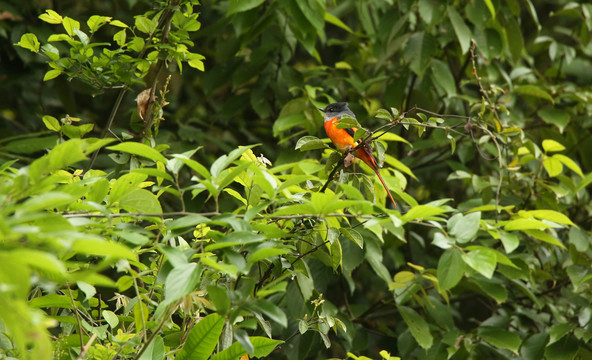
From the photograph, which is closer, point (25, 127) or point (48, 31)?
point (48, 31)

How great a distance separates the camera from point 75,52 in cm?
204

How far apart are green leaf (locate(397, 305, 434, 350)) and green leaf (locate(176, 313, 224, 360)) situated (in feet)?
5.02

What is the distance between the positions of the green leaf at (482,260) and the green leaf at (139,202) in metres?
0.80

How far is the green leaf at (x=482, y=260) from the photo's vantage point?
143 centimetres

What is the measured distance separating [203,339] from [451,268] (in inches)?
26.7

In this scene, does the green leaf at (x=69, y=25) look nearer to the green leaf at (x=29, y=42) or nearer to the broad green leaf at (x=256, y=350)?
the green leaf at (x=29, y=42)

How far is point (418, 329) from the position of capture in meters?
2.88

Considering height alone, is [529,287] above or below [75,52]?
below

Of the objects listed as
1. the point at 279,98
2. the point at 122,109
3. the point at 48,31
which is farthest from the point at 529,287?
the point at 48,31

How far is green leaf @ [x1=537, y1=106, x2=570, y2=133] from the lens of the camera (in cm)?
350

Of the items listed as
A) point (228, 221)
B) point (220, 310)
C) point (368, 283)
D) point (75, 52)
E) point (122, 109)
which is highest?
point (75, 52)

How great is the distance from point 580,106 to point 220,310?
10.7ft

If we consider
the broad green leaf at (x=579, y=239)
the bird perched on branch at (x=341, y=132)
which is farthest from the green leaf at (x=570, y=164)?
the bird perched on branch at (x=341, y=132)

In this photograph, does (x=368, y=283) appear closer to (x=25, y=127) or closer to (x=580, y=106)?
(x=580, y=106)
